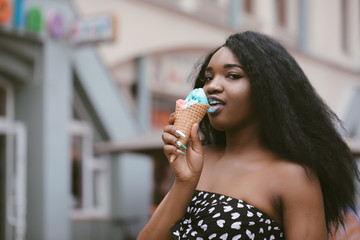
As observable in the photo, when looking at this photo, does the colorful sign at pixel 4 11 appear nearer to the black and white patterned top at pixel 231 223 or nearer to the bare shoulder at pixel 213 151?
the bare shoulder at pixel 213 151

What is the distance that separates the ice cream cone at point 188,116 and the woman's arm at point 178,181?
3cm

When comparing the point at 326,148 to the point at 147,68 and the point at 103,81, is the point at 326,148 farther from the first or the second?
the point at 147,68

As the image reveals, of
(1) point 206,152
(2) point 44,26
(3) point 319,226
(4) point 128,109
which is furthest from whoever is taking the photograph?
(4) point 128,109

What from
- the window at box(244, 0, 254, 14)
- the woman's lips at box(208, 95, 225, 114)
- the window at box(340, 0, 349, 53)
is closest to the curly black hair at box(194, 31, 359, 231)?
the woman's lips at box(208, 95, 225, 114)

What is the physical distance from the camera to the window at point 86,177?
10742 millimetres

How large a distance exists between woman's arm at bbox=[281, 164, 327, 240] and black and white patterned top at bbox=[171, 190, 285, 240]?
0.06m

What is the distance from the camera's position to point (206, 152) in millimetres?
2168

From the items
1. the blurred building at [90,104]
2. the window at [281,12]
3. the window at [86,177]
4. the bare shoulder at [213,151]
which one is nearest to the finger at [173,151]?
the bare shoulder at [213,151]

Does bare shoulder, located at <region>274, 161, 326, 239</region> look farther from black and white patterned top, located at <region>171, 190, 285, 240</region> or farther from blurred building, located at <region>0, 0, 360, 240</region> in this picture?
blurred building, located at <region>0, 0, 360, 240</region>

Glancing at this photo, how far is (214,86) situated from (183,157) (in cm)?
26

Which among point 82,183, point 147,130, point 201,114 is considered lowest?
point 82,183

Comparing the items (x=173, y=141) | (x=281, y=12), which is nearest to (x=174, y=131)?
(x=173, y=141)

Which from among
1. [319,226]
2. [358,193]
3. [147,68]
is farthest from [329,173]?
[147,68]

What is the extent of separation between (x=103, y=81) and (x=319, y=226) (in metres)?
9.17
